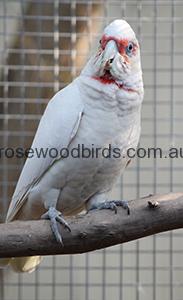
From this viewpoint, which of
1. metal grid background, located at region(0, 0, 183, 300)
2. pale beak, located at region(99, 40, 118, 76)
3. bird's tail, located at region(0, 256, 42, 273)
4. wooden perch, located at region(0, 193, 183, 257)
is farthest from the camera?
metal grid background, located at region(0, 0, 183, 300)

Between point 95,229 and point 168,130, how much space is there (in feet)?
3.47

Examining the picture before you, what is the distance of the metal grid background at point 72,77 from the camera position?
2096 mm

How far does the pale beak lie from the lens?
1382 millimetres

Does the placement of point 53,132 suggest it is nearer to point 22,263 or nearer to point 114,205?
point 114,205

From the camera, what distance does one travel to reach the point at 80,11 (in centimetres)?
209

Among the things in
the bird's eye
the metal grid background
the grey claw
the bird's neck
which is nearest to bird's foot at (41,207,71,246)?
the grey claw

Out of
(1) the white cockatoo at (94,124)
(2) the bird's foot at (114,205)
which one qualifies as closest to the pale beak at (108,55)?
(1) the white cockatoo at (94,124)

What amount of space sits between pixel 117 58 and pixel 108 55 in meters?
0.02

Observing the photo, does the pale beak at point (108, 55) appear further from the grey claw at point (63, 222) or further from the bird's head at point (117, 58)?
the grey claw at point (63, 222)

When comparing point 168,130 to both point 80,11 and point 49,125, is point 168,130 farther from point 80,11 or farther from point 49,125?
point 49,125

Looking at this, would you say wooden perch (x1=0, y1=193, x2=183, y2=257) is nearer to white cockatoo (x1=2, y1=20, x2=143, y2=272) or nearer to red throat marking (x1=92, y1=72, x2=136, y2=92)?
white cockatoo (x1=2, y1=20, x2=143, y2=272)

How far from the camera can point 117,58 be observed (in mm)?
1390

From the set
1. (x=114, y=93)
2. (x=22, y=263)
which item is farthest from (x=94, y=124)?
(x=22, y=263)

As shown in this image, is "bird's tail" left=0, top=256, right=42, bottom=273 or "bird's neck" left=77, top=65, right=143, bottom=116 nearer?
"bird's neck" left=77, top=65, right=143, bottom=116
